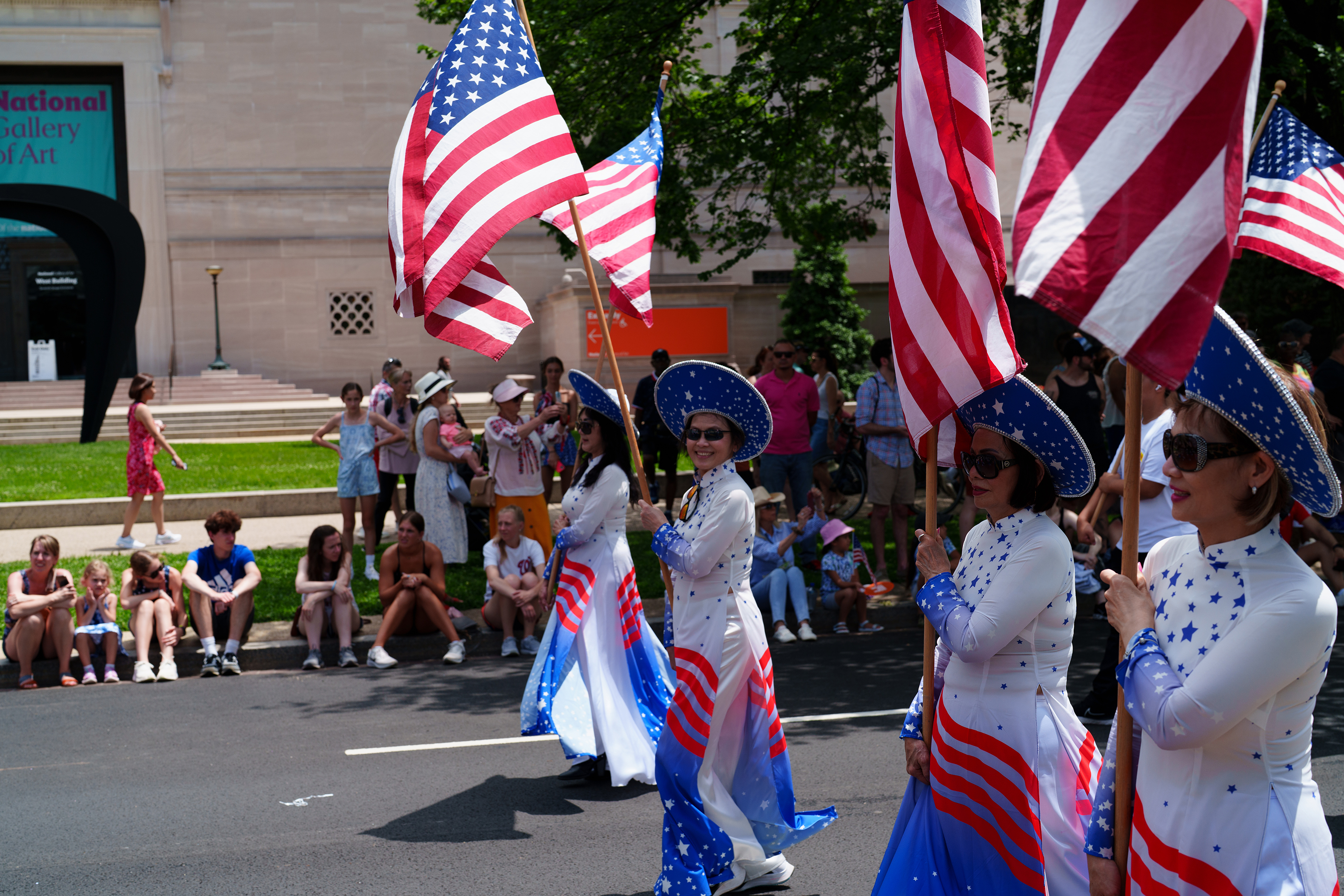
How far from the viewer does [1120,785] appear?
270cm

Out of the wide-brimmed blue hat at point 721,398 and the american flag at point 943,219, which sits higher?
the american flag at point 943,219

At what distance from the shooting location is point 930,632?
3633mm

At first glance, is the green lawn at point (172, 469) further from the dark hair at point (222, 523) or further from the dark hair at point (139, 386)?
the dark hair at point (222, 523)

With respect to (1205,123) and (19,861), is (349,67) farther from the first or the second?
(1205,123)

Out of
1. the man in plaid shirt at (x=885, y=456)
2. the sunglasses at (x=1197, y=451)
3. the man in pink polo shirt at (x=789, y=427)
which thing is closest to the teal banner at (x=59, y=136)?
the man in pink polo shirt at (x=789, y=427)

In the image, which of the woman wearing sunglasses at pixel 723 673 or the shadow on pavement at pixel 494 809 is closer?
the woman wearing sunglasses at pixel 723 673

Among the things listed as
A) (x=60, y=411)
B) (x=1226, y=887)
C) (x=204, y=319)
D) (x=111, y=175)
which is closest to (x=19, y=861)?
(x=1226, y=887)

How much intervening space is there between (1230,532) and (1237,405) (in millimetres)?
290

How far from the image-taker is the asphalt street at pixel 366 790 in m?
5.13

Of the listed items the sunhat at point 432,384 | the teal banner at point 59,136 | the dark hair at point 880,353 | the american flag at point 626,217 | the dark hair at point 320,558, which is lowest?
the dark hair at point 320,558

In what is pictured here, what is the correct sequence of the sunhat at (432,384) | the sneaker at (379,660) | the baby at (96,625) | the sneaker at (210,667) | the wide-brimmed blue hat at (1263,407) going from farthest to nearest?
1. the sunhat at (432,384)
2. the sneaker at (379,660)
3. the sneaker at (210,667)
4. the baby at (96,625)
5. the wide-brimmed blue hat at (1263,407)

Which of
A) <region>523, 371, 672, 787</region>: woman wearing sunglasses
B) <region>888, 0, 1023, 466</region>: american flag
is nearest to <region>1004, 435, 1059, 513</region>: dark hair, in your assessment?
<region>888, 0, 1023, 466</region>: american flag

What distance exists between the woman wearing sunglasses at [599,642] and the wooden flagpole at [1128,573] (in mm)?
3616

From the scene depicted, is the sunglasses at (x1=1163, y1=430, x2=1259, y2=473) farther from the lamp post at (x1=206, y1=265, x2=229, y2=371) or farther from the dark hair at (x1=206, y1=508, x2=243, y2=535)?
the lamp post at (x1=206, y1=265, x2=229, y2=371)
